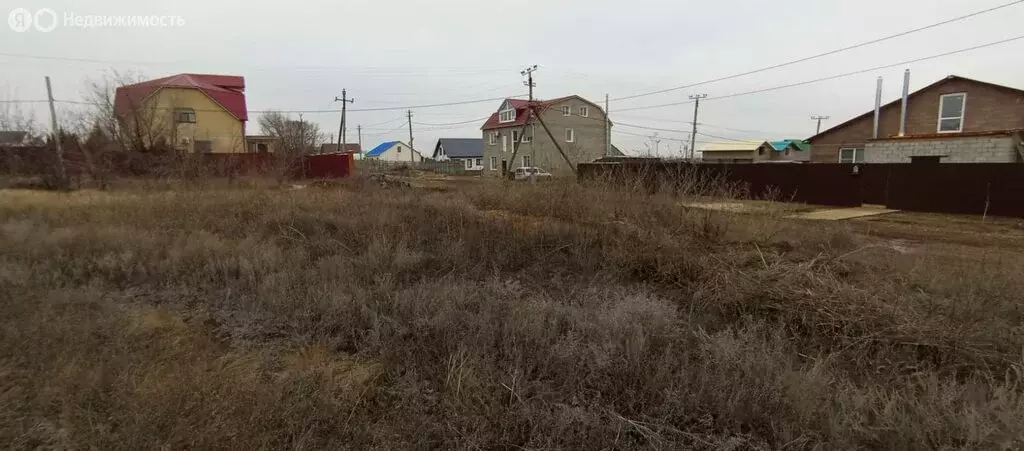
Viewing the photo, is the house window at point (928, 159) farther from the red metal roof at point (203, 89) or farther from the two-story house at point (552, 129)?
the red metal roof at point (203, 89)

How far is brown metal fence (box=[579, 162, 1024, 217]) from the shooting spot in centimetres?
1061

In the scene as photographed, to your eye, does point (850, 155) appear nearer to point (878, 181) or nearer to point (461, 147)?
point (878, 181)

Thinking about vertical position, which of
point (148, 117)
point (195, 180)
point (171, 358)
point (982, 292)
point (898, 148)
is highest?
point (148, 117)

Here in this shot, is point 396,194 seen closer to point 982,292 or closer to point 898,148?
point 982,292

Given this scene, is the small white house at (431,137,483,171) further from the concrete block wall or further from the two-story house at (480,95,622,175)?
the concrete block wall

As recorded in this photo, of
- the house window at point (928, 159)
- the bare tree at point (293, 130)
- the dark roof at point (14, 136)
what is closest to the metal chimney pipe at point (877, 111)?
the house window at point (928, 159)

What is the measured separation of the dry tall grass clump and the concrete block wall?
39.4 feet

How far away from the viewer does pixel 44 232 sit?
746 centimetres

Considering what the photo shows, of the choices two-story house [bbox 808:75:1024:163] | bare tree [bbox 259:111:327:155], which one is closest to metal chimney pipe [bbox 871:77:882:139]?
two-story house [bbox 808:75:1024:163]

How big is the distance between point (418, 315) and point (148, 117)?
88.8ft

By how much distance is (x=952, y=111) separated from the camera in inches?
803

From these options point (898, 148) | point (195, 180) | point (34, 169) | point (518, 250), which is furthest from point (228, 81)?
point (898, 148)

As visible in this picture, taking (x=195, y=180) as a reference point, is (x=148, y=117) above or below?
above

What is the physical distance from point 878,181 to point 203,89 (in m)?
37.0
